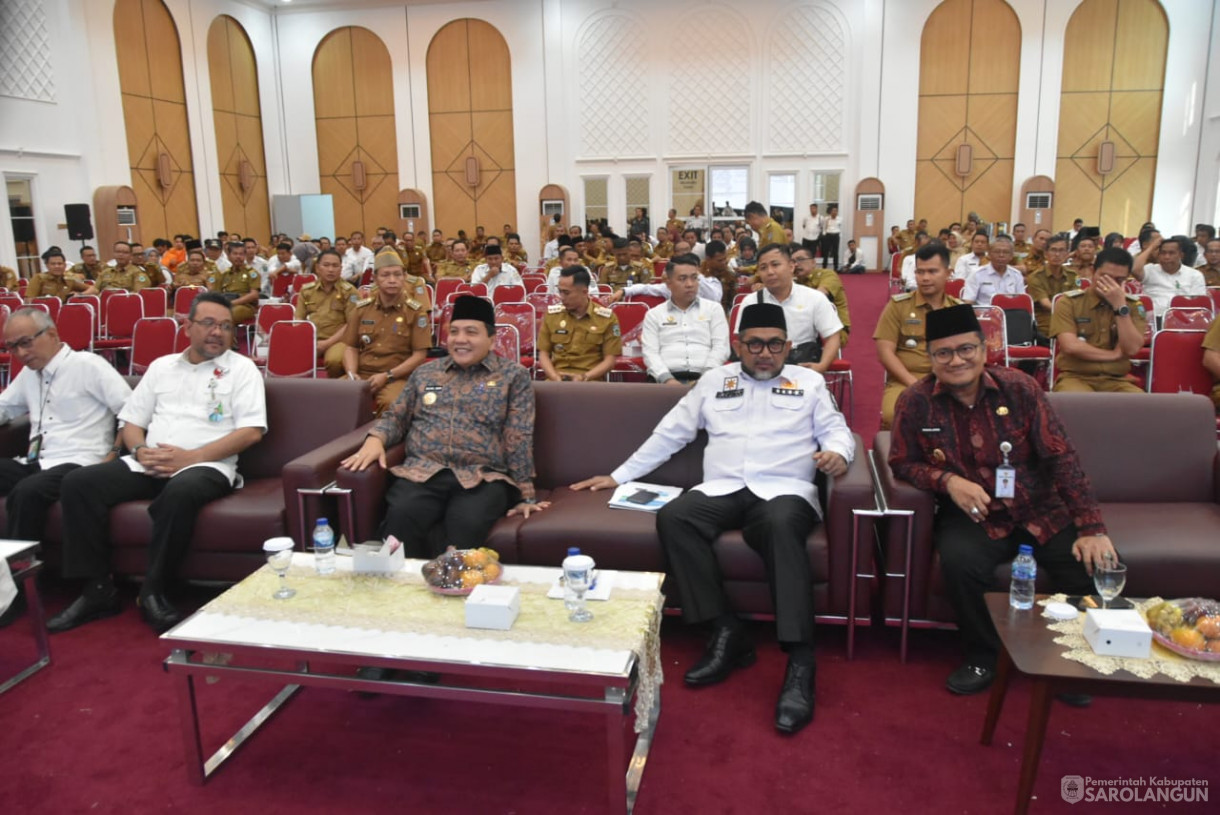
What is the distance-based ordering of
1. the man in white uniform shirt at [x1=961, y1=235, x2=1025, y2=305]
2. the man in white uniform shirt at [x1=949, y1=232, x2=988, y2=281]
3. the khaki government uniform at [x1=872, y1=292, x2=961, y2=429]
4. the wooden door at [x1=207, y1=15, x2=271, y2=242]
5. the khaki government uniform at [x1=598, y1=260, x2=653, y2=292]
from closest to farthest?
the khaki government uniform at [x1=872, y1=292, x2=961, y2=429], the man in white uniform shirt at [x1=961, y1=235, x2=1025, y2=305], the man in white uniform shirt at [x1=949, y1=232, x2=988, y2=281], the khaki government uniform at [x1=598, y1=260, x2=653, y2=292], the wooden door at [x1=207, y1=15, x2=271, y2=242]

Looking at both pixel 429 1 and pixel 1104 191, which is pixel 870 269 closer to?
pixel 1104 191

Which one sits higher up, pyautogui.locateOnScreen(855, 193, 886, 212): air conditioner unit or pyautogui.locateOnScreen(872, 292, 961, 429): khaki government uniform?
pyautogui.locateOnScreen(855, 193, 886, 212): air conditioner unit

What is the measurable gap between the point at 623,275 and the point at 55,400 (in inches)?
219

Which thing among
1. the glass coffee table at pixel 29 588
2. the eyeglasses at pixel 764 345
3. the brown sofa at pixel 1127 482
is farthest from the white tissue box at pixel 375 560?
the brown sofa at pixel 1127 482

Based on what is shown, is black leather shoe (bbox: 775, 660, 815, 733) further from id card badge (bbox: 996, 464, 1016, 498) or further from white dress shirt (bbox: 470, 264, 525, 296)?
white dress shirt (bbox: 470, 264, 525, 296)

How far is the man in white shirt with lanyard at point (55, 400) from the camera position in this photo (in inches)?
136

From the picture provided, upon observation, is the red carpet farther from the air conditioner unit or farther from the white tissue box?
the air conditioner unit

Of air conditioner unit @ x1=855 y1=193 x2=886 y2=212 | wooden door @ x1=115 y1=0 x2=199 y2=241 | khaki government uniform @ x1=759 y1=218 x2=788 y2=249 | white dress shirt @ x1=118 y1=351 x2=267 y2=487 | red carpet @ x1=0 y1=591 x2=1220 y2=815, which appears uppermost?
wooden door @ x1=115 y1=0 x2=199 y2=241

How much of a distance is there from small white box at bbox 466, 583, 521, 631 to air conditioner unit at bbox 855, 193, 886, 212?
1489 cm

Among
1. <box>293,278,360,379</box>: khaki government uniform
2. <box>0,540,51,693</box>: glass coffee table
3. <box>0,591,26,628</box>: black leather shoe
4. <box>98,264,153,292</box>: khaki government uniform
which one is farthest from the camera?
<box>98,264,153,292</box>: khaki government uniform

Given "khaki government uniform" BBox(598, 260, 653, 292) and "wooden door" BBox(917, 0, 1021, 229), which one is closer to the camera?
"khaki government uniform" BBox(598, 260, 653, 292)

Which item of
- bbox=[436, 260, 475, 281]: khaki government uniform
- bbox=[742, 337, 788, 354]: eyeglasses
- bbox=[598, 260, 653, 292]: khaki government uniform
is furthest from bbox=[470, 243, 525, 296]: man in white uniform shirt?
bbox=[742, 337, 788, 354]: eyeglasses

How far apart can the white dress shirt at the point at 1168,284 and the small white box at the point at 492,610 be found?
601 centimetres

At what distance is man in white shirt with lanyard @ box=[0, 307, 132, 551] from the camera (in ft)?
11.3
